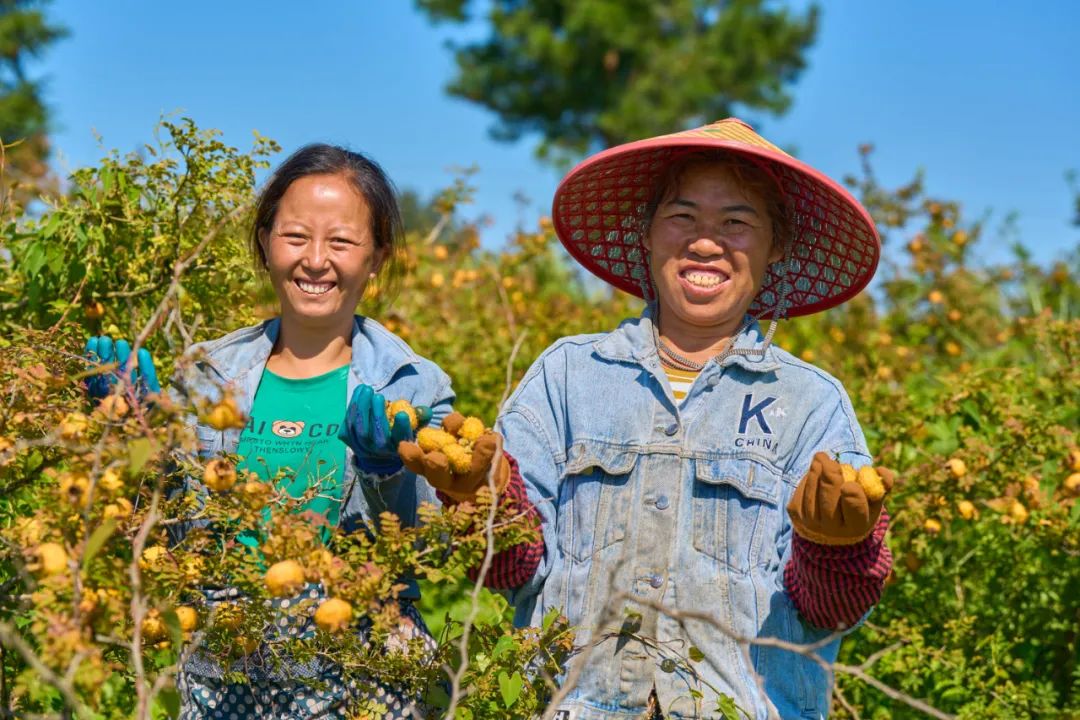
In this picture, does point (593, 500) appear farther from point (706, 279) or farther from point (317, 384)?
point (317, 384)

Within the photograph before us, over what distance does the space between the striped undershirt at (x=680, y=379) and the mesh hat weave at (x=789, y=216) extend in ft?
0.99

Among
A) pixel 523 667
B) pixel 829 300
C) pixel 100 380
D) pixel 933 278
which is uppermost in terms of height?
pixel 933 278

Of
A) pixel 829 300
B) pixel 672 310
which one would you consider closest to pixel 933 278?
pixel 829 300

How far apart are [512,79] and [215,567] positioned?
1680cm

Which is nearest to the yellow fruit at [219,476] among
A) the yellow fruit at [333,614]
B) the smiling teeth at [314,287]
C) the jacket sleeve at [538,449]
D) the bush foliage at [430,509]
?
the bush foliage at [430,509]

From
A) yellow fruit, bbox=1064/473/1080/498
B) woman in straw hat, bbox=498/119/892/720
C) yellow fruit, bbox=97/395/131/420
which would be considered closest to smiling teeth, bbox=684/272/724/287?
woman in straw hat, bbox=498/119/892/720

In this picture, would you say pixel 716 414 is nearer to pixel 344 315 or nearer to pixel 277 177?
pixel 344 315

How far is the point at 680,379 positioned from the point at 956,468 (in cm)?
106

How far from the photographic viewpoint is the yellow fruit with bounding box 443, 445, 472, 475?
1.98 meters

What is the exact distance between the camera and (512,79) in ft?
59.9

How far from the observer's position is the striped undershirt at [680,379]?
7.65 feet

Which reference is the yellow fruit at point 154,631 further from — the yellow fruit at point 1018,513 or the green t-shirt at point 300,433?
the yellow fruit at point 1018,513

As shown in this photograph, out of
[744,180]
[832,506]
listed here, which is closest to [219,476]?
[832,506]

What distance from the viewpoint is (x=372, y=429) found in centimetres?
210
